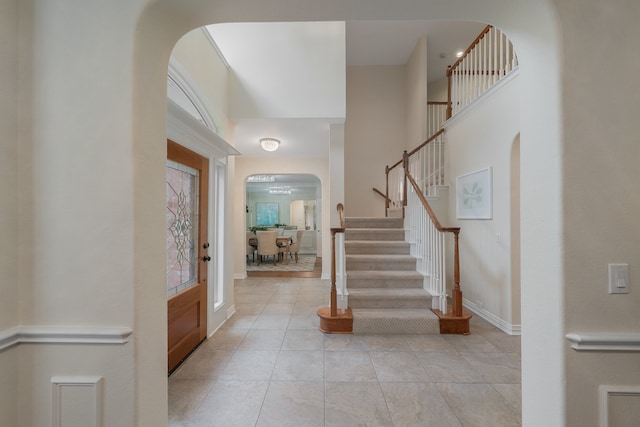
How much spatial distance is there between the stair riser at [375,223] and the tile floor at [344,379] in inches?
78.7

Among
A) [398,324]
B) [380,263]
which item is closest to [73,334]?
[398,324]

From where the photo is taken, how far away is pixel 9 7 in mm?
1115

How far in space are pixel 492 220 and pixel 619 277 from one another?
2.58 meters

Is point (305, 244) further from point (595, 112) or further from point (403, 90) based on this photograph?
point (595, 112)

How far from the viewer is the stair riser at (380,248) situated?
4.28m

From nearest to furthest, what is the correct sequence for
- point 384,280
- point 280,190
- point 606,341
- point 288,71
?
point 606,341, point 384,280, point 288,71, point 280,190

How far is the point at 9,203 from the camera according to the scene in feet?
3.63

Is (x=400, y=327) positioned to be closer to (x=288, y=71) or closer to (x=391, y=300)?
(x=391, y=300)

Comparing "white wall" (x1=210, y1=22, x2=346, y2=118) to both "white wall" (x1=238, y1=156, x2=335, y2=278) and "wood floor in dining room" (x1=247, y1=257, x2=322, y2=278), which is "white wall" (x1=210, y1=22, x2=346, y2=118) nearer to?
"white wall" (x1=238, y1=156, x2=335, y2=278)

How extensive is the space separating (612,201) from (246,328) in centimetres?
339

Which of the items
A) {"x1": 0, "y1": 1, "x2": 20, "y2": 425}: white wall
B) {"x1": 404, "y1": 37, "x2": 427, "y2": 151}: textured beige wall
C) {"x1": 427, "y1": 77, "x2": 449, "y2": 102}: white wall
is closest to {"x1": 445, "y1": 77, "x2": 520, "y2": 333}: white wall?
{"x1": 404, "y1": 37, "x2": 427, "y2": 151}: textured beige wall

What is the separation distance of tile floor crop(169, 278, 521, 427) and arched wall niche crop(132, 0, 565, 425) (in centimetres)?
76

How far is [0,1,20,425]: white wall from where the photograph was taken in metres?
1.09

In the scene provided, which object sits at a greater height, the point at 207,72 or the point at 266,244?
the point at 207,72
